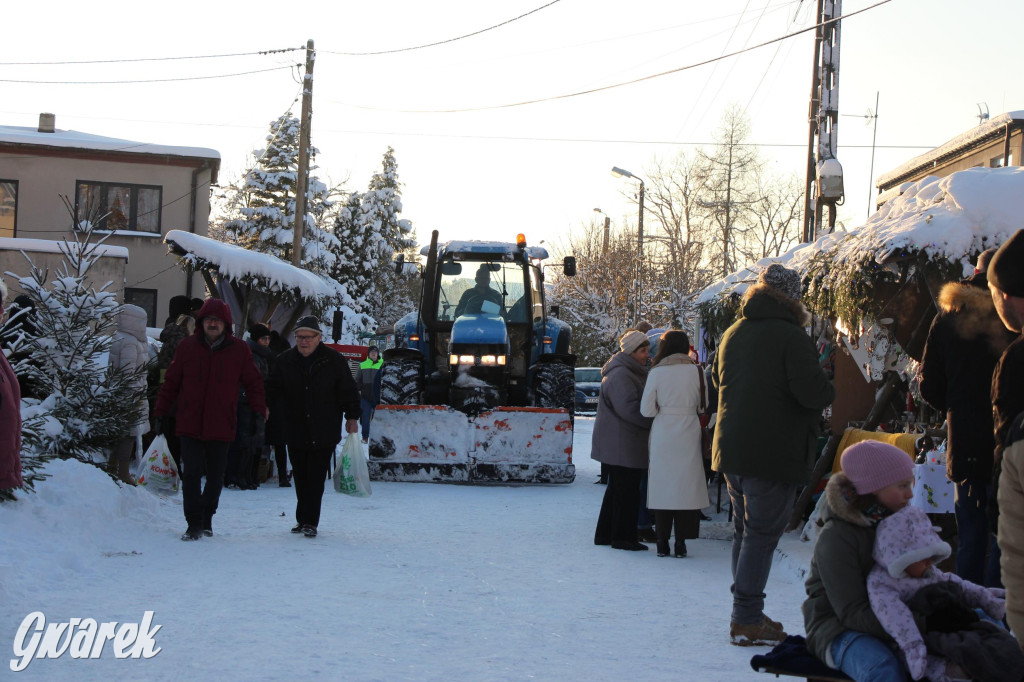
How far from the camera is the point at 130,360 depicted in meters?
10.6

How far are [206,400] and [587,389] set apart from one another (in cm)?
2651

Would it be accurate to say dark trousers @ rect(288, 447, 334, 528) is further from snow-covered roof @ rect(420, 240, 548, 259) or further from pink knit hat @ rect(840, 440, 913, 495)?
snow-covered roof @ rect(420, 240, 548, 259)

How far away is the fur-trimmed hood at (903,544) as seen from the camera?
12.7ft

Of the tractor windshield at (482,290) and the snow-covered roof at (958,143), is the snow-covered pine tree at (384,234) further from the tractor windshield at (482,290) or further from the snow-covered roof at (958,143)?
the tractor windshield at (482,290)

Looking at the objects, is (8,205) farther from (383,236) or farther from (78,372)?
(78,372)

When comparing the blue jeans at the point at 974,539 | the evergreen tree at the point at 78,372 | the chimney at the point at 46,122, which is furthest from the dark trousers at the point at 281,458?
the chimney at the point at 46,122

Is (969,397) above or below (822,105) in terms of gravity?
below

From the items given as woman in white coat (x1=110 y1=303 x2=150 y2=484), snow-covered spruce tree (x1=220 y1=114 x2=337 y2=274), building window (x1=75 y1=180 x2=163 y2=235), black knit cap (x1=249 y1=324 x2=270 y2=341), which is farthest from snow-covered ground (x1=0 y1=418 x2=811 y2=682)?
snow-covered spruce tree (x1=220 y1=114 x2=337 y2=274)

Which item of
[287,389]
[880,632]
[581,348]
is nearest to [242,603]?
[287,389]

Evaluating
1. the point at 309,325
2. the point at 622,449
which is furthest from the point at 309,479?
the point at 622,449

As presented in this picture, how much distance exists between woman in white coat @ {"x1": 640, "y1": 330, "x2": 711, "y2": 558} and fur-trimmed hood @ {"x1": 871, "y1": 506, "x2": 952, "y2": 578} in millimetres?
4985

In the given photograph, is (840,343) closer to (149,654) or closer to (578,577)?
(578,577)

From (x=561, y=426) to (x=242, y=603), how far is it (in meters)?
7.56

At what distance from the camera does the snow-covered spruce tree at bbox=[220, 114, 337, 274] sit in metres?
48.0
